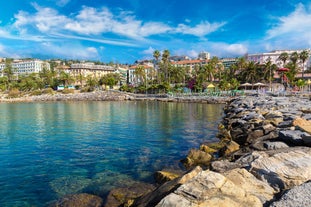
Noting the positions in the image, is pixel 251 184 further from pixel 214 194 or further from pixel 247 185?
pixel 214 194

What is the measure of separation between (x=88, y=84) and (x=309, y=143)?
142530 millimetres

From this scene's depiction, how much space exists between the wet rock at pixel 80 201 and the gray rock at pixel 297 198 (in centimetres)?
640

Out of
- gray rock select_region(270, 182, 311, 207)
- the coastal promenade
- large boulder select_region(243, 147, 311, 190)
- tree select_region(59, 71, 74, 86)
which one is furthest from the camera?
tree select_region(59, 71, 74, 86)

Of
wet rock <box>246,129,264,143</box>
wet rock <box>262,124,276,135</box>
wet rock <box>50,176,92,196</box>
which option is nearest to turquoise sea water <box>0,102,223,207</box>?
wet rock <box>50,176,92,196</box>

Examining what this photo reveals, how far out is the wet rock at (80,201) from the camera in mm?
9453

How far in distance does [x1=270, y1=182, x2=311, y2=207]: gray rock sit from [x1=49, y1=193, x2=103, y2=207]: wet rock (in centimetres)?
640

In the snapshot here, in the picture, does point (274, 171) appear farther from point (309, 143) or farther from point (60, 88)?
point (60, 88)

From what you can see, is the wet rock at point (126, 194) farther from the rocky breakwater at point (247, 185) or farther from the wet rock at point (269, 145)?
the wet rock at point (269, 145)

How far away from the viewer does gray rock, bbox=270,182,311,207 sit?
16.8 ft

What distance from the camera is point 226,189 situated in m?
5.89

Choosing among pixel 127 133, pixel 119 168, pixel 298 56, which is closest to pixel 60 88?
pixel 298 56

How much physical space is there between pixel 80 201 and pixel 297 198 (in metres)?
7.40

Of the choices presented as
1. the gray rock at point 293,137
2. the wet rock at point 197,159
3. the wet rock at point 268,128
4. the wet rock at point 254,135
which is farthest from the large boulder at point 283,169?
the wet rock at point 268,128

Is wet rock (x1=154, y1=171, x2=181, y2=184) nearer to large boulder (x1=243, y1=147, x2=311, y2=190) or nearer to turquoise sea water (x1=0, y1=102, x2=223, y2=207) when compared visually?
turquoise sea water (x1=0, y1=102, x2=223, y2=207)
